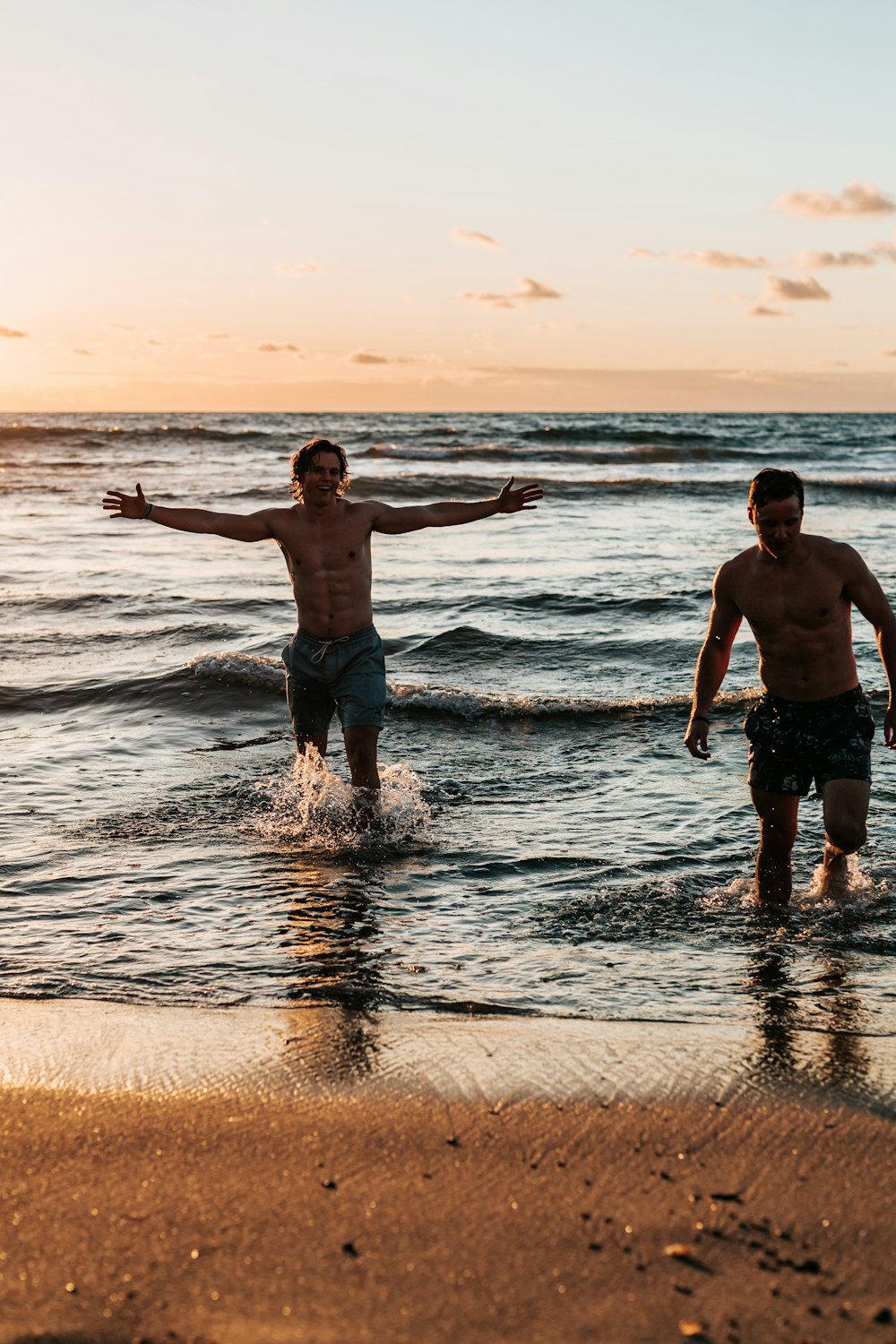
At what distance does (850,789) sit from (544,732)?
4235mm

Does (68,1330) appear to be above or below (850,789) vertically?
below

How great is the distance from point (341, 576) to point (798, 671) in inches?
101

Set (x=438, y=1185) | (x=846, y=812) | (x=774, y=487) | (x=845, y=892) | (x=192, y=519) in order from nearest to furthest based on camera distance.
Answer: (x=438, y=1185)
(x=774, y=487)
(x=846, y=812)
(x=845, y=892)
(x=192, y=519)

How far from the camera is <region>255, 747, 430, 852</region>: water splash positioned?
266 inches

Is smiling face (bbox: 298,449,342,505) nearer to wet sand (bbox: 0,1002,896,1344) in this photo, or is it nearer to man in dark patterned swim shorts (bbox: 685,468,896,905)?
man in dark patterned swim shorts (bbox: 685,468,896,905)

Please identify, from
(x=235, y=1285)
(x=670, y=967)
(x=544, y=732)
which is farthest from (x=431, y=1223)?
(x=544, y=732)

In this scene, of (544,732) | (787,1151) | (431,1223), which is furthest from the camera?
(544,732)

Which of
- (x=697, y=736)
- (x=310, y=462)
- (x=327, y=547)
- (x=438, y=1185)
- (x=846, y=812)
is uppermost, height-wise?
(x=310, y=462)

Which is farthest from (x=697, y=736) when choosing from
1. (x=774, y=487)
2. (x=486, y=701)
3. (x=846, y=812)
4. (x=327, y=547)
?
(x=486, y=701)

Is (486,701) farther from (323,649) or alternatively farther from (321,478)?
(321,478)

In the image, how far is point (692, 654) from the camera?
1205 cm

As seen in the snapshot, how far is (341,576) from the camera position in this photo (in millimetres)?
6812

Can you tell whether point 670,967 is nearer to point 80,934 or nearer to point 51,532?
point 80,934

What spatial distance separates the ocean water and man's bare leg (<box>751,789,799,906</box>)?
14 cm
